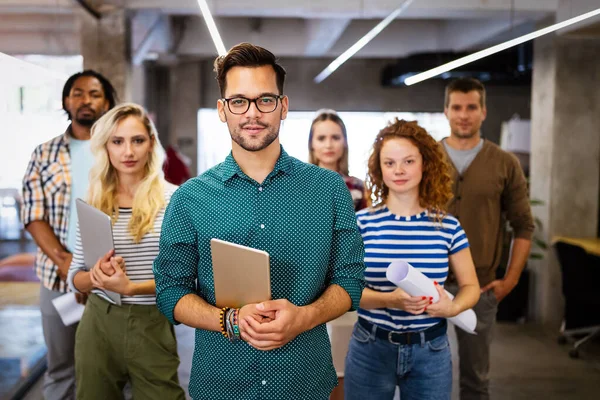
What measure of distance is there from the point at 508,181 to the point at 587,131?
8.50ft

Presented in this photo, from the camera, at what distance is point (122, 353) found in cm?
226

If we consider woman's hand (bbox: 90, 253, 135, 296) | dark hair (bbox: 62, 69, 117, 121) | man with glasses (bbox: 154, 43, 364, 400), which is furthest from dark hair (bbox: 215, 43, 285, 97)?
dark hair (bbox: 62, 69, 117, 121)

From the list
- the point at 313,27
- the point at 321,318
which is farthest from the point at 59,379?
the point at 313,27

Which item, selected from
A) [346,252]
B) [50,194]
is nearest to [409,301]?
[346,252]

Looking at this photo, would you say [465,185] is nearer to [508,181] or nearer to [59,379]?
[508,181]

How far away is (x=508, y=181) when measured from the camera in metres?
3.17

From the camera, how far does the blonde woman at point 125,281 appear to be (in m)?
2.26

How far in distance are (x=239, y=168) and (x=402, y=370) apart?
95cm

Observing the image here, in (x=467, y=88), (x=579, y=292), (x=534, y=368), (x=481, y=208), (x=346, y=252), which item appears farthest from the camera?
(x=579, y=292)

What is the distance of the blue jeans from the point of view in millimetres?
2098

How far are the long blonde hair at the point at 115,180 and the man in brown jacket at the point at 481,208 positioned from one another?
61.0 inches

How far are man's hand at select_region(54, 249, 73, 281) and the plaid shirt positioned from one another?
0.06m

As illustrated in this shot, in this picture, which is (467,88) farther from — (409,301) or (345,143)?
(409,301)

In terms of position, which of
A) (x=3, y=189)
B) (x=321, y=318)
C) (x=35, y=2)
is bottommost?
(x=321, y=318)
